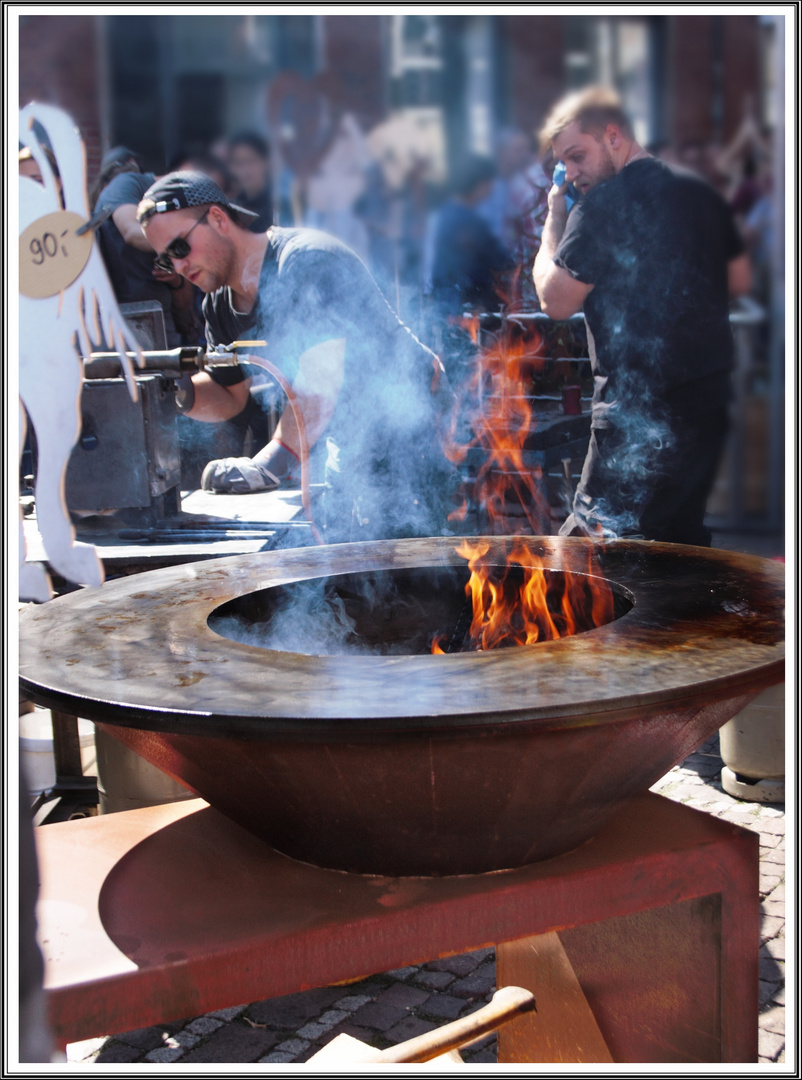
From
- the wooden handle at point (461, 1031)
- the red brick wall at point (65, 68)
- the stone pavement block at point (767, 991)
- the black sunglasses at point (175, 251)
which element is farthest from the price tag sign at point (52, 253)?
the stone pavement block at point (767, 991)

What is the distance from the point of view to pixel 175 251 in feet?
7.28

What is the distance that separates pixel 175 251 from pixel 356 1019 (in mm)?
1855

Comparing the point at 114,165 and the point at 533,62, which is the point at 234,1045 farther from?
the point at 533,62

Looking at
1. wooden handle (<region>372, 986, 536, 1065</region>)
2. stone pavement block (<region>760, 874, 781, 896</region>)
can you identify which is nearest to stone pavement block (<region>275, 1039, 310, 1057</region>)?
wooden handle (<region>372, 986, 536, 1065</region>)

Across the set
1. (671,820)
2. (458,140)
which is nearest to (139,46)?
(458,140)

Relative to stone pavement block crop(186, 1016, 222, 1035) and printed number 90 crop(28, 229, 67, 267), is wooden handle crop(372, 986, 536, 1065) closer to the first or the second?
stone pavement block crop(186, 1016, 222, 1035)

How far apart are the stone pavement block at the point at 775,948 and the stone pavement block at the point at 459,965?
732mm

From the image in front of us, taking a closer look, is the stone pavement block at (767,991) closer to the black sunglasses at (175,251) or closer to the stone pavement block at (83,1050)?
the stone pavement block at (83,1050)

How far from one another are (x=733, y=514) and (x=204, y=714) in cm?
113

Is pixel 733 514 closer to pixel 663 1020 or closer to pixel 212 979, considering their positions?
pixel 663 1020

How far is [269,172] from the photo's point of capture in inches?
61.0

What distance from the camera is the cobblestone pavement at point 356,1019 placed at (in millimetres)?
2258

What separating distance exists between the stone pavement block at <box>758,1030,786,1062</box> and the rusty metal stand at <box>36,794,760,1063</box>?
561 millimetres

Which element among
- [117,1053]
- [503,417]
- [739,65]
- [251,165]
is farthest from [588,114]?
[117,1053]
